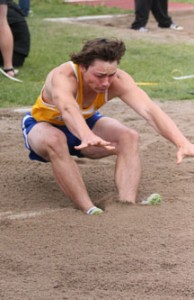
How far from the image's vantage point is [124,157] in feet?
19.5

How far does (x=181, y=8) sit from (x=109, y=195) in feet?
37.8

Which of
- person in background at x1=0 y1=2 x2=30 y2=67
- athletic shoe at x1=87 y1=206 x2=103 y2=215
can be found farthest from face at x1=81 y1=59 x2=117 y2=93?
person in background at x1=0 y1=2 x2=30 y2=67

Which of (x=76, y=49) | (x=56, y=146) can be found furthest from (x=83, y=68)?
(x=76, y=49)

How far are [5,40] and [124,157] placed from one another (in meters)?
4.56

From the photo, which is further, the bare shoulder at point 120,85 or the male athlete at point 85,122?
the bare shoulder at point 120,85

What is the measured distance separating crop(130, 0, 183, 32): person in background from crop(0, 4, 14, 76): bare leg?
14.0 ft

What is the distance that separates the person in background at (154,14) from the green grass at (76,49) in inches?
19.3

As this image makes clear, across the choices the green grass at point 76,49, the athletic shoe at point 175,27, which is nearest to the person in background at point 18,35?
the green grass at point 76,49

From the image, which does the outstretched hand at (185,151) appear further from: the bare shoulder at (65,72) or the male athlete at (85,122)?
the bare shoulder at (65,72)

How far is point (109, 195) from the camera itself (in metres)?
6.04

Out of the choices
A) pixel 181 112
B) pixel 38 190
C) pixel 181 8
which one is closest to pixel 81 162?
pixel 38 190

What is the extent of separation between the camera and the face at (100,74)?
5547 mm

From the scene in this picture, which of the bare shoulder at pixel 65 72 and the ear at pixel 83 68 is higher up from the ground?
the ear at pixel 83 68

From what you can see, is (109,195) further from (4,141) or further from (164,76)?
(164,76)
